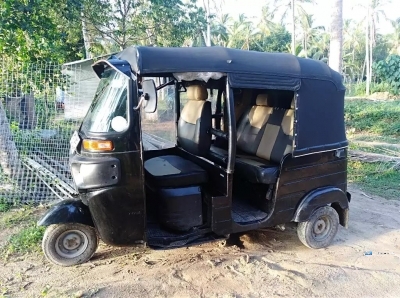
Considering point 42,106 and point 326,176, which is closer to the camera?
point 326,176

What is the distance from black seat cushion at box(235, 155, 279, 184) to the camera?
158 inches

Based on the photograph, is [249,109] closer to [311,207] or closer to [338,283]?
[311,207]

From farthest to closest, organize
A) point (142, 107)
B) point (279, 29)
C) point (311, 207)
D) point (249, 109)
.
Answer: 1. point (279, 29)
2. point (249, 109)
3. point (311, 207)
4. point (142, 107)

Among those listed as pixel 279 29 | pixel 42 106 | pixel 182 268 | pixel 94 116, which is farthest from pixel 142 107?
pixel 279 29

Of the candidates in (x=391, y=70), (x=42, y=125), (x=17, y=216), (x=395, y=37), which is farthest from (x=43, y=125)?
(x=395, y=37)

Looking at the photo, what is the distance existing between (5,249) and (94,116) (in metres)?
1.97

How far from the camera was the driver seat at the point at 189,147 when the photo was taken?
154 inches

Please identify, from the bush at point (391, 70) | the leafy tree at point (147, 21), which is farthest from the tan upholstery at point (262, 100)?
the bush at point (391, 70)

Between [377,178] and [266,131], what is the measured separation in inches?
160

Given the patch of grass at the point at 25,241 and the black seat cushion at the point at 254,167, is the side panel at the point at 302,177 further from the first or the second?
the patch of grass at the point at 25,241

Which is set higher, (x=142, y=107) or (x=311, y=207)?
(x=142, y=107)

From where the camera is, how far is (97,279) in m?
3.61

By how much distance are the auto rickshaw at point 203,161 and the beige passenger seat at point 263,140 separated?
0.05 feet

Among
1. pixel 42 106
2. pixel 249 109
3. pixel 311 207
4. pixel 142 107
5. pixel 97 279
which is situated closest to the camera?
pixel 142 107
